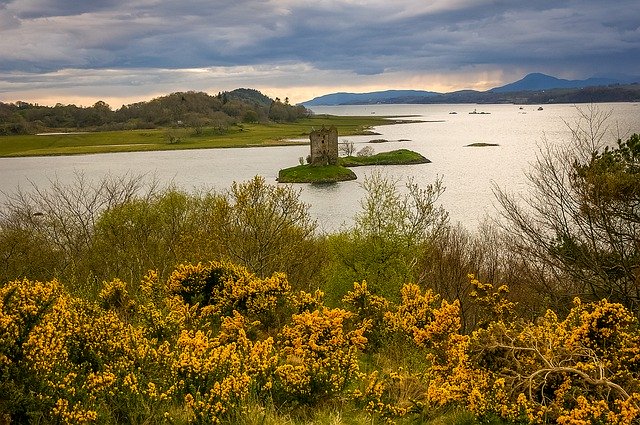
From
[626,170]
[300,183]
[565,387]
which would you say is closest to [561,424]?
[565,387]

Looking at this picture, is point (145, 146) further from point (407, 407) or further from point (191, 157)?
point (407, 407)

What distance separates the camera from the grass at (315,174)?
96.8m

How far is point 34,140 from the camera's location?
526ft

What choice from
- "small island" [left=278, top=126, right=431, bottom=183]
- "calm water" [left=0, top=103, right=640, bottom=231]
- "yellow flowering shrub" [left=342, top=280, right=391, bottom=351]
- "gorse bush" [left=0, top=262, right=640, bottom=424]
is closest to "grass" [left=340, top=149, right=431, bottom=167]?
"small island" [left=278, top=126, right=431, bottom=183]

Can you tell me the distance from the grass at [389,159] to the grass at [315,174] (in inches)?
500

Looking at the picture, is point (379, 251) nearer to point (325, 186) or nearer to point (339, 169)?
point (325, 186)

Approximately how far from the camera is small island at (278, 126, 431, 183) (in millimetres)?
98500

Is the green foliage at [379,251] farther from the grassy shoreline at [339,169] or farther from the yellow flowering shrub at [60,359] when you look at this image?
the grassy shoreline at [339,169]

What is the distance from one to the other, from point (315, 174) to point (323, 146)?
10694 millimetres

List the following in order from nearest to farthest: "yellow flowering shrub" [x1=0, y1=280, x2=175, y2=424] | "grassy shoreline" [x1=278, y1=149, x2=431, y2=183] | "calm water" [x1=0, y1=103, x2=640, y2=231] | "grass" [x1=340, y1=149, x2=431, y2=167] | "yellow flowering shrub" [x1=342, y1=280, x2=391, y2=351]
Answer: "yellow flowering shrub" [x1=0, y1=280, x2=175, y2=424]
"yellow flowering shrub" [x1=342, y1=280, x2=391, y2=351]
"calm water" [x1=0, y1=103, x2=640, y2=231]
"grassy shoreline" [x1=278, y1=149, x2=431, y2=183]
"grass" [x1=340, y1=149, x2=431, y2=167]

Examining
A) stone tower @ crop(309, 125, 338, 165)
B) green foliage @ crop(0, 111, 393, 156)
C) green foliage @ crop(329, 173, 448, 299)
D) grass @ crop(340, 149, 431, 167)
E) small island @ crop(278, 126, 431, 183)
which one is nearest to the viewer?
green foliage @ crop(329, 173, 448, 299)

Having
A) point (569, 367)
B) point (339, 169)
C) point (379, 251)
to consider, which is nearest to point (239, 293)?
point (569, 367)

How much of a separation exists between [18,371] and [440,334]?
6298mm

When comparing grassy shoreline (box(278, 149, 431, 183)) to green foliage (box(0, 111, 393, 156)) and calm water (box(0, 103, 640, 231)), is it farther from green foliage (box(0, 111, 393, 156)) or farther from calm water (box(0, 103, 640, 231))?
green foliage (box(0, 111, 393, 156))
